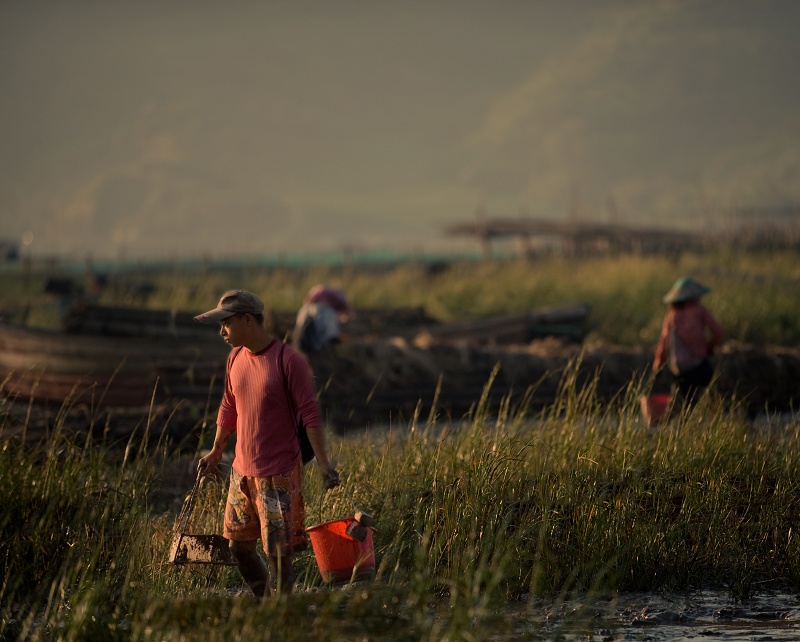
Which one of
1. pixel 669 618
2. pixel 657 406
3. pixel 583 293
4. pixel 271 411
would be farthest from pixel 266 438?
pixel 583 293

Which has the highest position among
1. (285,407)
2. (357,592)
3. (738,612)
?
(285,407)

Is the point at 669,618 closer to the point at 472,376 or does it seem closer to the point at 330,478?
the point at 330,478

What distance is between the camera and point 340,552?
535 centimetres

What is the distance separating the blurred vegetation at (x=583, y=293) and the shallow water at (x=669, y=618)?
11619mm

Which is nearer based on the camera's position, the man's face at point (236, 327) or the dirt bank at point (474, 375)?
the man's face at point (236, 327)

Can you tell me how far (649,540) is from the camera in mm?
6289

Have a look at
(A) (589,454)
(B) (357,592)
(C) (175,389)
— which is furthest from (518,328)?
(B) (357,592)

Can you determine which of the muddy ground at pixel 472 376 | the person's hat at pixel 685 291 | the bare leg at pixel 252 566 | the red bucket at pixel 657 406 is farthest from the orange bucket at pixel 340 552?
the muddy ground at pixel 472 376

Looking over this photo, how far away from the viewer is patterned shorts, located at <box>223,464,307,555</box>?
16.9 ft

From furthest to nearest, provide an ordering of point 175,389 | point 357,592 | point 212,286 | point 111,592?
1. point 212,286
2. point 175,389
3. point 111,592
4. point 357,592

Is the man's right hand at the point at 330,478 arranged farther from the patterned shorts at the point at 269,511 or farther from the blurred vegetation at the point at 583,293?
the blurred vegetation at the point at 583,293

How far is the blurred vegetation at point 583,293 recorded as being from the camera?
18.6 m

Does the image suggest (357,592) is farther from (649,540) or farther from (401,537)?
(649,540)

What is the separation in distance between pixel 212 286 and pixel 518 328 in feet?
24.0
